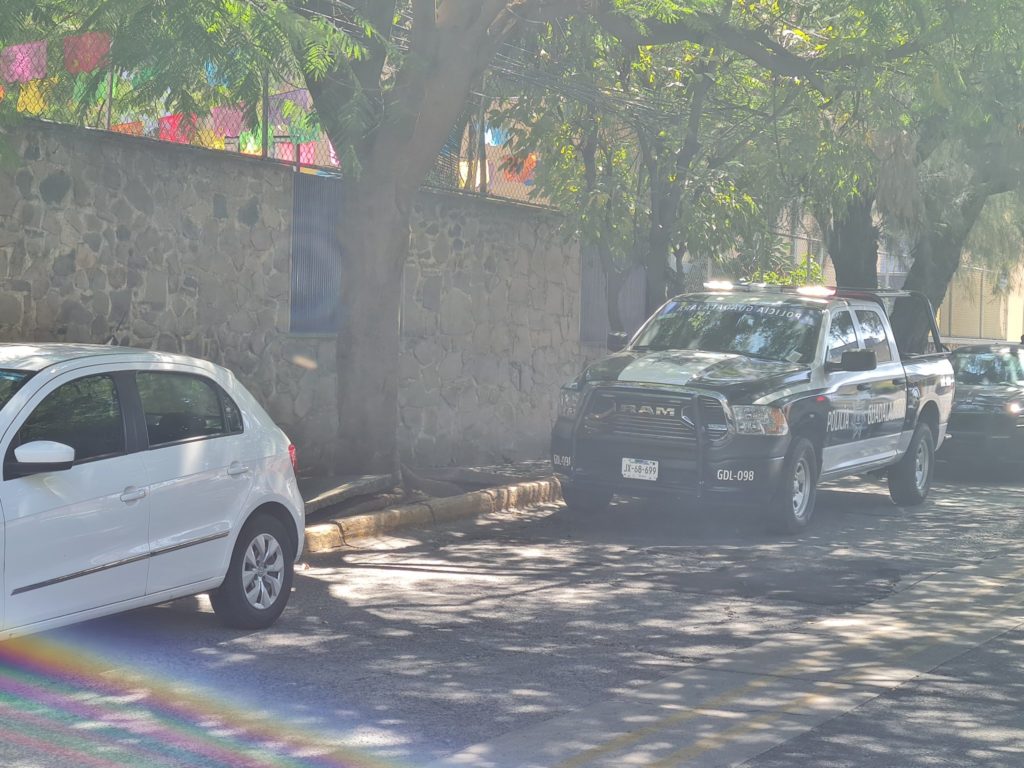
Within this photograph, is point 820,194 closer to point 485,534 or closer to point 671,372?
point 671,372

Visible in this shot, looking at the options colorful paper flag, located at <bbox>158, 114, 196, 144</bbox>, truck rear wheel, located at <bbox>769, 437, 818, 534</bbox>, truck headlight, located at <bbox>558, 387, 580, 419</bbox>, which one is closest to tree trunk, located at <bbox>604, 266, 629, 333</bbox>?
truck headlight, located at <bbox>558, 387, 580, 419</bbox>

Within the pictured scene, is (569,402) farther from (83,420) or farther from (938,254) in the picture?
(938,254)

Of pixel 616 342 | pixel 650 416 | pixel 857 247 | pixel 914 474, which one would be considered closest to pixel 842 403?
pixel 650 416

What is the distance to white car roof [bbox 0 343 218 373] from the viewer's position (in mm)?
7074

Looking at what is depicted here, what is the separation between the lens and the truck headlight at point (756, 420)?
11.8 meters

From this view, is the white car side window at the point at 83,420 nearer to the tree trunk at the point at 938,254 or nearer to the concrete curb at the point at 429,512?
the concrete curb at the point at 429,512

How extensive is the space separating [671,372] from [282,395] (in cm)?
416

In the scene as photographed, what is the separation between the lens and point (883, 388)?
14.1m

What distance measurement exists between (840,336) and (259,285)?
18.4 feet

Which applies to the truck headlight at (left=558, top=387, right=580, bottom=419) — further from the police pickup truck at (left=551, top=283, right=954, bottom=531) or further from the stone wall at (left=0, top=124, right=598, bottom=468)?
the stone wall at (left=0, top=124, right=598, bottom=468)

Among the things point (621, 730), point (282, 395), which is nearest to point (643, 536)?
point (282, 395)

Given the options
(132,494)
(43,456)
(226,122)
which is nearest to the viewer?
(43,456)

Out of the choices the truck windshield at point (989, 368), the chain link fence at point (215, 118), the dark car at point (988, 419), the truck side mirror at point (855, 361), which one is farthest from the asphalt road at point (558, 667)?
the truck windshield at point (989, 368)

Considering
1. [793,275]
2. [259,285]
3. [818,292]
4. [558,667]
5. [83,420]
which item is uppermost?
[793,275]
